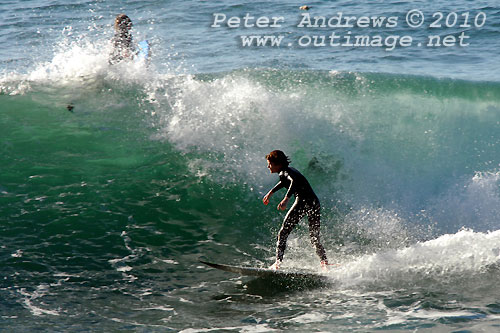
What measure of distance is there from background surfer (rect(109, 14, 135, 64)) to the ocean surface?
9.2 inches

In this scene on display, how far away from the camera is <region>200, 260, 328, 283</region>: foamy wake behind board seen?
6910 millimetres

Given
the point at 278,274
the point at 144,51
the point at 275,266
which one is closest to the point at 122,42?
the point at 144,51

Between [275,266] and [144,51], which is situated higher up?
[144,51]

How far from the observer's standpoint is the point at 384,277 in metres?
6.91

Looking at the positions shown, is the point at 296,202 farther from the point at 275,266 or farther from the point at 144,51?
the point at 144,51

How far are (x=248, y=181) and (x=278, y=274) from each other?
3.05m

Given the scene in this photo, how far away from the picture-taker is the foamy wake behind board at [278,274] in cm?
691

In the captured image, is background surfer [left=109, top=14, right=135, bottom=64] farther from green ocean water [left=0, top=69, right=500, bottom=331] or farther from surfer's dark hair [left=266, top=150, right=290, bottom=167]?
surfer's dark hair [left=266, top=150, right=290, bottom=167]

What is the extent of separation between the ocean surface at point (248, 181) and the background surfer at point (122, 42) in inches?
9.2

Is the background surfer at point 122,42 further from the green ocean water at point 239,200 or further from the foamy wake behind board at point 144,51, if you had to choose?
the green ocean water at point 239,200

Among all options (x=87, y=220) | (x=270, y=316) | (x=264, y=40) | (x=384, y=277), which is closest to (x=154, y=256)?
(x=87, y=220)

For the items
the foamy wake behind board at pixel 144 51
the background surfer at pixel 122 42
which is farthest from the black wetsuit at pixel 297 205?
the background surfer at pixel 122 42

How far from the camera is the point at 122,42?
12.8 meters

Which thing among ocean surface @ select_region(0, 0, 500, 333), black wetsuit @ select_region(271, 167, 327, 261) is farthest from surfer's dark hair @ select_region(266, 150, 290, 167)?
ocean surface @ select_region(0, 0, 500, 333)
